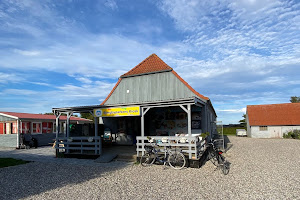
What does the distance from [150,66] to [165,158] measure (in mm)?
8458

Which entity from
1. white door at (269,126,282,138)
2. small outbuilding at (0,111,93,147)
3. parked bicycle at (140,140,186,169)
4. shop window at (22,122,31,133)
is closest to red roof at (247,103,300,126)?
white door at (269,126,282,138)

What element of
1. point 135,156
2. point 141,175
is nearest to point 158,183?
point 141,175

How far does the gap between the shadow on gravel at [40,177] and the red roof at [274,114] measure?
26.0 meters

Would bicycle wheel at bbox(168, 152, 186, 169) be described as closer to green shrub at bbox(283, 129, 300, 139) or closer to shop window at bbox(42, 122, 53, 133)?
shop window at bbox(42, 122, 53, 133)

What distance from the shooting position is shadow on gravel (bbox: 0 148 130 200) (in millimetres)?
6164

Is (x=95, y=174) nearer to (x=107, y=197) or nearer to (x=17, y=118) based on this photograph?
(x=107, y=197)

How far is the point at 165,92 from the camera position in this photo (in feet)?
48.4

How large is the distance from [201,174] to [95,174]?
3.78m

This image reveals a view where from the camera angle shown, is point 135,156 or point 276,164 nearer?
point 276,164

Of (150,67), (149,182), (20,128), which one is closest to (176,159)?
(149,182)

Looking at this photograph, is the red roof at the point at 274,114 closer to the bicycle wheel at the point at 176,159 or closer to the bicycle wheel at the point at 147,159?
the bicycle wheel at the point at 176,159

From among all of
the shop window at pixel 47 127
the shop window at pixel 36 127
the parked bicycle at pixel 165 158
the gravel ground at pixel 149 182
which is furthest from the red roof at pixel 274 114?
the shop window at pixel 36 127

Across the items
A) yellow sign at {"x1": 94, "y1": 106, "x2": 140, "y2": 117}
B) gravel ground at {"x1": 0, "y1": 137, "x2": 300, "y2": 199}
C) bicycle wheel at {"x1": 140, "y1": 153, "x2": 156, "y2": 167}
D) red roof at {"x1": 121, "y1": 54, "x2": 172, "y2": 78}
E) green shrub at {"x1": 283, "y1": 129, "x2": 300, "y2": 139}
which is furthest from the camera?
green shrub at {"x1": 283, "y1": 129, "x2": 300, "y2": 139}

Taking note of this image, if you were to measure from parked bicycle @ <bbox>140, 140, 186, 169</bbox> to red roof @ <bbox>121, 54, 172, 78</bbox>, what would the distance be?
23.1ft
